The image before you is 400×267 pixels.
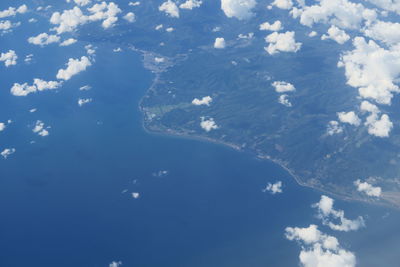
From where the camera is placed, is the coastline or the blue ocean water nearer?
the blue ocean water

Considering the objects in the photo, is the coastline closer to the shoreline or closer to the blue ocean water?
the shoreline

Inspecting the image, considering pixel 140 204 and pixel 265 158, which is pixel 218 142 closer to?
pixel 265 158

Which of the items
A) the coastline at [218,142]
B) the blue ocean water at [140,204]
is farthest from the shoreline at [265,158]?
the blue ocean water at [140,204]

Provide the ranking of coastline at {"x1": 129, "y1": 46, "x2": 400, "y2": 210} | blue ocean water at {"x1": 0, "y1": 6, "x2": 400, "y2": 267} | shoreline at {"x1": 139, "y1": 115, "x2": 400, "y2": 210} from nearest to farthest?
blue ocean water at {"x1": 0, "y1": 6, "x2": 400, "y2": 267}
shoreline at {"x1": 139, "y1": 115, "x2": 400, "y2": 210}
coastline at {"x1": 129, "y1": 46, "x2": 400, "y2": 210}

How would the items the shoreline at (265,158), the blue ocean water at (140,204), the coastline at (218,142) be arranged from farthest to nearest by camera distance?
the coastline at (218,142), the shoreline at (265,158), the blue ocean water at (140,204)

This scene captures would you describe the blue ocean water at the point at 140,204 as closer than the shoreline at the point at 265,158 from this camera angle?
Yes

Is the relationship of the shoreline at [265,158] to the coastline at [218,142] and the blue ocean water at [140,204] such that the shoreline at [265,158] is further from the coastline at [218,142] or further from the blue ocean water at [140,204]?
the blue ocean water at [140,204]

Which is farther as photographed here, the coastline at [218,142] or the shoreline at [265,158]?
the coastline at [218,142]

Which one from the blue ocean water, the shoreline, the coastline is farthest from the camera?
the coastline

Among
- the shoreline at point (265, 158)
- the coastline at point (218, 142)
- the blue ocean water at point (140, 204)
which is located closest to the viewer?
the blue ocean water at point (140, 204)

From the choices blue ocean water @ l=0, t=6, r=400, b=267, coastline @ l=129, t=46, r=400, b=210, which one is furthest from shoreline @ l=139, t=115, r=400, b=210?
blue ocean water @ l=0, t=6, r=400, b=267
